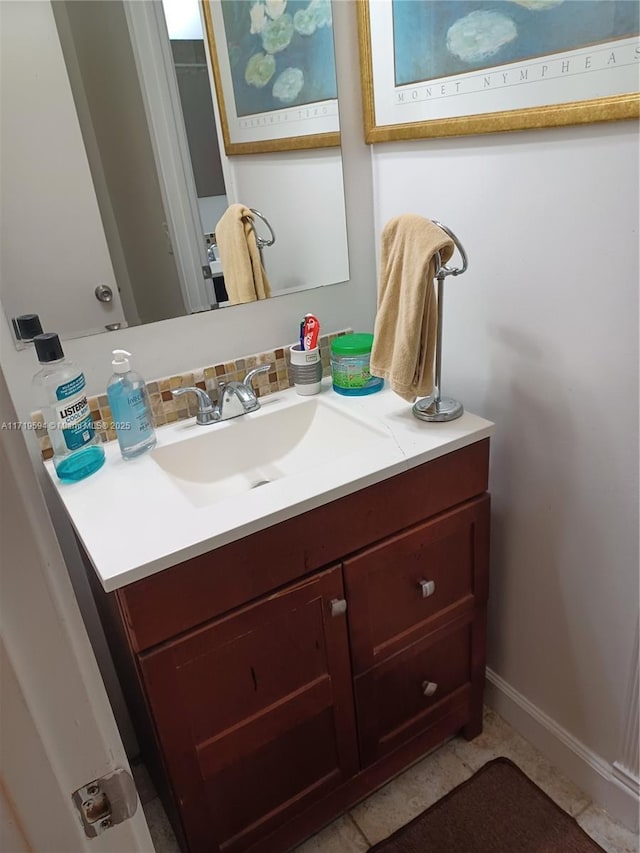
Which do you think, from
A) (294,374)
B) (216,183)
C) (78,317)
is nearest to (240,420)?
(294,374)

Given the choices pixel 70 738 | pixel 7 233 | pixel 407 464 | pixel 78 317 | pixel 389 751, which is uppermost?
pixel 7 233

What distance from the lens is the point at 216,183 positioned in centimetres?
126

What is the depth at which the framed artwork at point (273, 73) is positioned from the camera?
123 cm

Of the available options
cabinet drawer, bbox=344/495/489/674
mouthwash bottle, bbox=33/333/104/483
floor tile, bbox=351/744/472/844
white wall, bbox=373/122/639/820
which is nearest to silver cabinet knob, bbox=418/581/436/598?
cabinet drawer, bbox=344/495/489/674

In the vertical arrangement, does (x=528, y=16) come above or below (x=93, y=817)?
above

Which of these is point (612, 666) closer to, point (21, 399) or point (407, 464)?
point (407, 464)

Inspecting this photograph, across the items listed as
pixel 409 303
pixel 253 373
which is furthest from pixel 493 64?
pixel 253 373

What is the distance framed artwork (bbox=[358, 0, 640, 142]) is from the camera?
89cm

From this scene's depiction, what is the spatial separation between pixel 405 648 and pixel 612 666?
42cm

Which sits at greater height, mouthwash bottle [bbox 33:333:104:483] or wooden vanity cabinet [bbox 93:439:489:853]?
A: mouthwash bottle [bbox 33:333:104:483]

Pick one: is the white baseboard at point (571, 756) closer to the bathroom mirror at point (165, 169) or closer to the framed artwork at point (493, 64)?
the bathroom mirror at point (165, 169)

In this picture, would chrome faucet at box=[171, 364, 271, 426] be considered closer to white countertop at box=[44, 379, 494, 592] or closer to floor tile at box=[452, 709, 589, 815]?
white countertop at box=[44, 379, 494, 592]

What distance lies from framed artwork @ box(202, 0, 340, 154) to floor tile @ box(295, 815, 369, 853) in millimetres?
1498

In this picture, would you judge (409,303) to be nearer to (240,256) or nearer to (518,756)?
(240,256)
